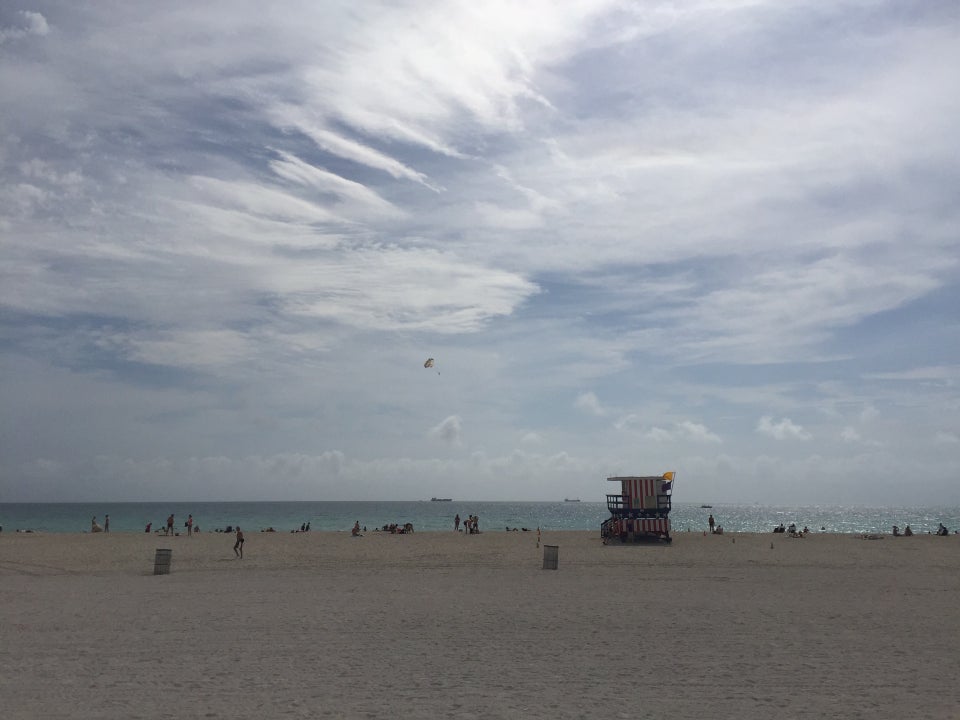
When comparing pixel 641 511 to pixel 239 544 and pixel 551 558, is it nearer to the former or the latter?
pixel 551 558

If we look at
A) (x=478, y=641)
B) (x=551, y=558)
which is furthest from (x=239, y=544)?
(x=478, y=641)

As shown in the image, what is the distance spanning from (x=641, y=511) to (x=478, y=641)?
23171 mm

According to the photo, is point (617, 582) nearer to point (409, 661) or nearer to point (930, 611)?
point (930, 611)

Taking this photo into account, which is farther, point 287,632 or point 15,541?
point 15,541

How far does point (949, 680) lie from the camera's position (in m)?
10.1

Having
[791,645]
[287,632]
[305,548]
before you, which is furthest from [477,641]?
[305,548]

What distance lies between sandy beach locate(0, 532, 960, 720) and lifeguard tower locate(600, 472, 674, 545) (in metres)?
9.64

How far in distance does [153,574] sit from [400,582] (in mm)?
8017

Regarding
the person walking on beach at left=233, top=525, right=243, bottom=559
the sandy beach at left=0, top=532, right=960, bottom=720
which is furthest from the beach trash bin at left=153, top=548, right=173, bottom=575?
the person walking on beach at left=233, top=525, right=243, bottom=559

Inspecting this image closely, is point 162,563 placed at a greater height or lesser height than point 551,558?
lesser

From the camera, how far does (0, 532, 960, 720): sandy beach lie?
905cm

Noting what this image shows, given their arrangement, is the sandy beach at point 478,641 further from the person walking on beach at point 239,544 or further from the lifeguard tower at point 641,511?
the lifeguard tower at point 641,511

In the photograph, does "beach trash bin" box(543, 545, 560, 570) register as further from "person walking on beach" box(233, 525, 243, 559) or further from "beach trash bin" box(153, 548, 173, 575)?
"beach trash bin" box(153, 548, 173, 575)

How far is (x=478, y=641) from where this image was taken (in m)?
12.5
